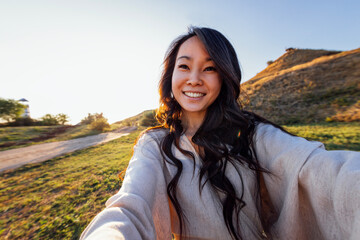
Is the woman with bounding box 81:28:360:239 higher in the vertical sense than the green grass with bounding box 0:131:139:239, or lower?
higher

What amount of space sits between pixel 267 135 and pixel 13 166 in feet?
30.1

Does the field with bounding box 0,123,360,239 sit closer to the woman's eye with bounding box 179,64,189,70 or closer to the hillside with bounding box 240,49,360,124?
the woman's eye with bounding box 179,64,189,70

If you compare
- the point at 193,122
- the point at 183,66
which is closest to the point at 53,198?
the point at 193,122

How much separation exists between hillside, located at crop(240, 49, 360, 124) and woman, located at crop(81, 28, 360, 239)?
12.8m

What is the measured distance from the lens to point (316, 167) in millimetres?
903

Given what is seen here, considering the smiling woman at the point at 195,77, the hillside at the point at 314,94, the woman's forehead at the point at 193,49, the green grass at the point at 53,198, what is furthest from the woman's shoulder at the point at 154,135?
the hillside at the point at 314,94

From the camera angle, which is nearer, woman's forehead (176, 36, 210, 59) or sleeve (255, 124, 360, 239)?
sleeve (255, 124, 360, 239)

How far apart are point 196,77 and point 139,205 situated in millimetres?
1172

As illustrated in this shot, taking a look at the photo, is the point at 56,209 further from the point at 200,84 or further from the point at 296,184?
the point at 296,184

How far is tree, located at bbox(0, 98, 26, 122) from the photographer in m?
19.1

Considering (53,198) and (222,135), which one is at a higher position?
(222,135)

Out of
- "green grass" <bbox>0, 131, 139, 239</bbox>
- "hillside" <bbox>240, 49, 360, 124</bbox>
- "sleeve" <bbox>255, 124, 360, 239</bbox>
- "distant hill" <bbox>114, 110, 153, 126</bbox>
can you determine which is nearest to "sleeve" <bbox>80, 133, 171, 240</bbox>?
"sleeve" <bbox>255, 124, 360, 239</bbox>

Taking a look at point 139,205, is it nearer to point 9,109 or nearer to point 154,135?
point 154,135

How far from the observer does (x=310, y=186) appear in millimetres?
940
